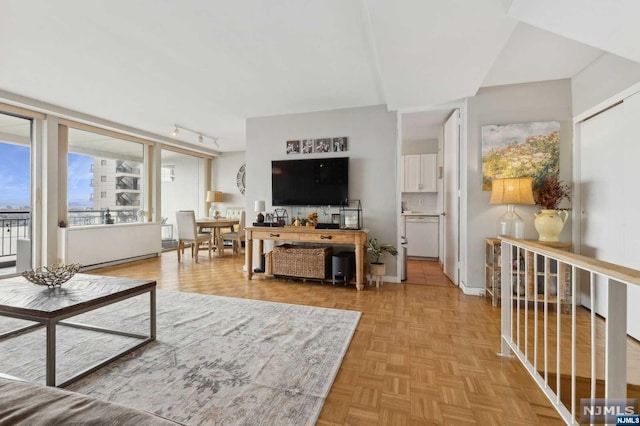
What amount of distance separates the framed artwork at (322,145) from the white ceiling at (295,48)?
0.52 metres

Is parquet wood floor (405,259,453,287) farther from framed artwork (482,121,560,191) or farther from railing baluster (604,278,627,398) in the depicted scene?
railing baluster (604,278,627,398)

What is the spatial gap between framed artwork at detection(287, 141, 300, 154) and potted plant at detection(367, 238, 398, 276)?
1770mm

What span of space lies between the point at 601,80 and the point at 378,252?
276cm

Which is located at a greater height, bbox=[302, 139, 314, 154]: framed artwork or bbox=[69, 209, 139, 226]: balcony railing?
bbox=[302, 139, 314, 154]: framed artwork

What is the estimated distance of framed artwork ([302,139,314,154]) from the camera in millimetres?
4152

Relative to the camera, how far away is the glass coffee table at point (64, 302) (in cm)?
149

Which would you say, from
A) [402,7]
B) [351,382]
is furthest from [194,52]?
[351,382]

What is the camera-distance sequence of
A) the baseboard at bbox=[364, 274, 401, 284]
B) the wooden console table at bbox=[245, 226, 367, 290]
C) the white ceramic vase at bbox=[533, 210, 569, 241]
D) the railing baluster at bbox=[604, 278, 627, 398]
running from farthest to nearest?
the baseboard at bbox=[364, 274, 401, 284] < the wooden console table at bbox=[245, 226, 367, 290] < the white ceramic vase at bbox=[533, 210, 569, 241] < the railing baluster at bbox=[604, 278, 627, 398]

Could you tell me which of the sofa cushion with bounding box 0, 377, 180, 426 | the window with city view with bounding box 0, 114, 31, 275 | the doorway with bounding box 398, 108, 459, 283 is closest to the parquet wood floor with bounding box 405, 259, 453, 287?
the doorway with bounding box 398, 108, 459, 283

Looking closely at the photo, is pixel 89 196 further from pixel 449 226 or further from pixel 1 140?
pixel 449 226

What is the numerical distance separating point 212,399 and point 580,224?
3.76 metres

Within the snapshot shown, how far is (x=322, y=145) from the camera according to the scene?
410cm

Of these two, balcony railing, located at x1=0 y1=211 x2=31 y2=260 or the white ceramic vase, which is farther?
balcony railing, located at x1=0 y1=211 x2=31 y2=260

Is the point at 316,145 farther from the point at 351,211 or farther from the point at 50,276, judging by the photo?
the point at 50,276
